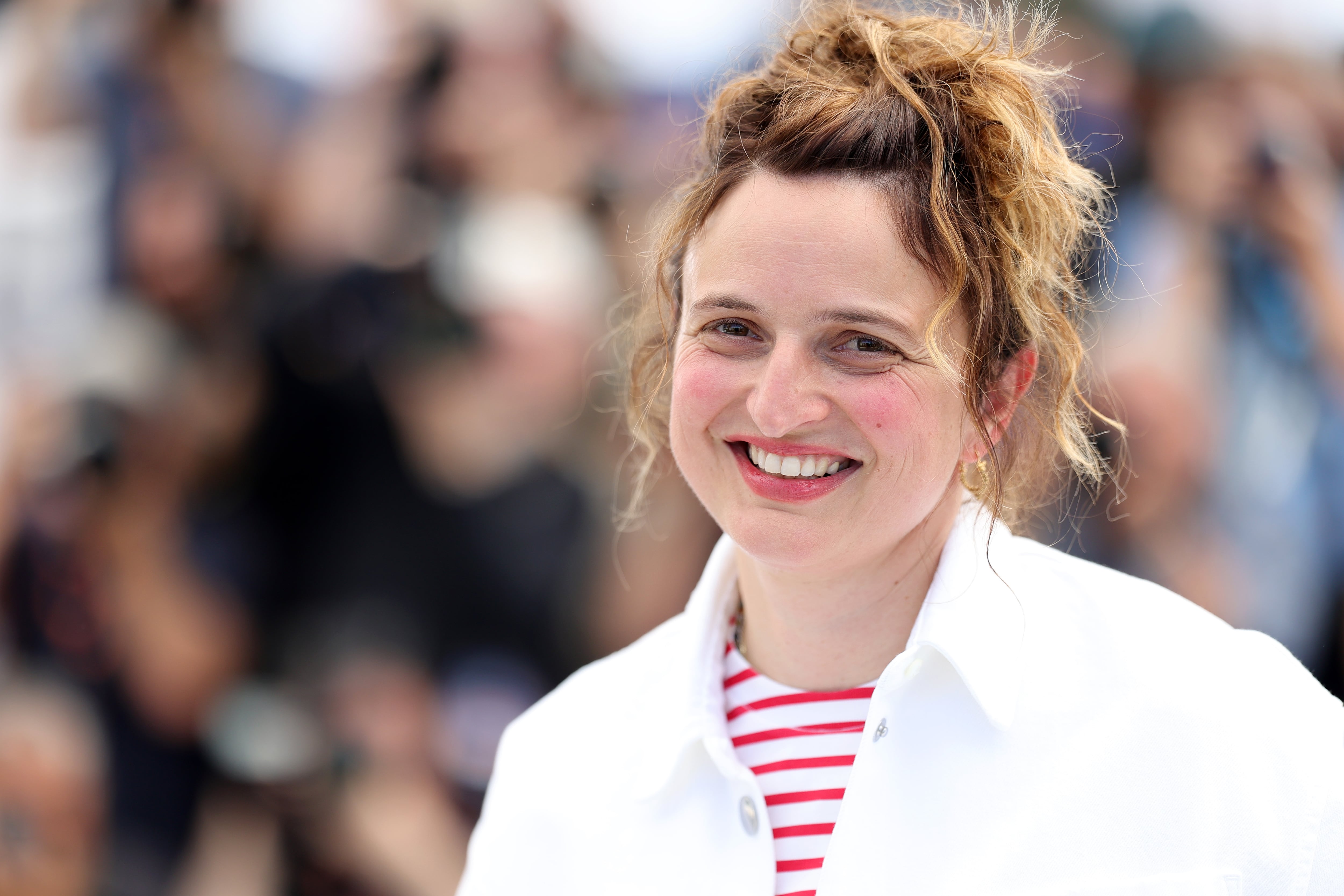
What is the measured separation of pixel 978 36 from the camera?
138 centimetres

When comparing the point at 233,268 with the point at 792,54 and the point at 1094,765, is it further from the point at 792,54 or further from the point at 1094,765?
the point at 1094,765

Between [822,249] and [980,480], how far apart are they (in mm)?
380

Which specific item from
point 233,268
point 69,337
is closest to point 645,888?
point 233,268

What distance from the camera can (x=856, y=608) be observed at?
53.7 inches

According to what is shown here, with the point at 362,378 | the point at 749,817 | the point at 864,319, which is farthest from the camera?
the point at 362,378

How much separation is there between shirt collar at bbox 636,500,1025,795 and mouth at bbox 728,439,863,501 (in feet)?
0.63

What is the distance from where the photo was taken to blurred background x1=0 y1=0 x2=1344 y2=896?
250 cm

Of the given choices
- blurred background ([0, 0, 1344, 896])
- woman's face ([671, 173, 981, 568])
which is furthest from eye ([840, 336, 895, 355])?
blurred background ([0, 0, 1344, 896])

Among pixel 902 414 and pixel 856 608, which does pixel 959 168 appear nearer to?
pixel 902 414

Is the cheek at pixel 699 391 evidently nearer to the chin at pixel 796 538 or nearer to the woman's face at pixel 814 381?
the woman's face at pixel 814 381

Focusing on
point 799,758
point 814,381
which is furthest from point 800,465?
point 799,758

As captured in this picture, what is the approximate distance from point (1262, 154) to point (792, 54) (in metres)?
1.50

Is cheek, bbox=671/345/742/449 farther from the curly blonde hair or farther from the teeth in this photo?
the curly blonde hair

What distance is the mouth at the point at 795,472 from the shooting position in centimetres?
127
